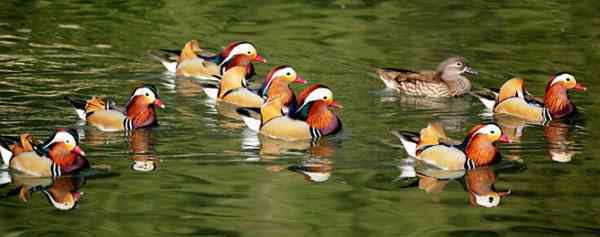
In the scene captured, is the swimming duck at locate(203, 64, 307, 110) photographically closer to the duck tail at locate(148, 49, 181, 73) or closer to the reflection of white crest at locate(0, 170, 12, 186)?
the duck tail at locate(148, 49, 181, 73)

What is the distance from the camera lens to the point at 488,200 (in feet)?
44.1

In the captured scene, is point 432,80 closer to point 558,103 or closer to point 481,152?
point 558,103

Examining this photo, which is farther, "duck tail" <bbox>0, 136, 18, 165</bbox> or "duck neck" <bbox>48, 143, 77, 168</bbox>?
"duck tail" <bbox>0, 136, 18, 165</bbox>

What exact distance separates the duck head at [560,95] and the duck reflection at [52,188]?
5429mm

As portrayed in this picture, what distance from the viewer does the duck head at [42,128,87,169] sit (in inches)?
551

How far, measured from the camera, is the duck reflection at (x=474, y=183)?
44.3 ft

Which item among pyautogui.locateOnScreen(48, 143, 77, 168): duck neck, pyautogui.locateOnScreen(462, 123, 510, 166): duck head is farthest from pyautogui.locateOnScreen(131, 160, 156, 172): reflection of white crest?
pyautogui.locateOnScreen(462, 123, 510, 166): duck head

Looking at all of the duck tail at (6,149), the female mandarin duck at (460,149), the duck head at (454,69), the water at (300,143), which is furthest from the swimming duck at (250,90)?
the duck tail at (6,149)

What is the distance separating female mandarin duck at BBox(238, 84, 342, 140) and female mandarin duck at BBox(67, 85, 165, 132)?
89 cm

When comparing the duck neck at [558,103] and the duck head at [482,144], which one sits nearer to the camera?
the duck head at [482,144]

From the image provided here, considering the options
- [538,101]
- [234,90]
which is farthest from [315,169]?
[538,101]

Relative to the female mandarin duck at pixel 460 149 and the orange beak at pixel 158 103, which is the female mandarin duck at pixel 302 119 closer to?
the orange beak at pixel 158 103

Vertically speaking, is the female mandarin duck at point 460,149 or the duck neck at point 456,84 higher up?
the duck neck at point 456,84

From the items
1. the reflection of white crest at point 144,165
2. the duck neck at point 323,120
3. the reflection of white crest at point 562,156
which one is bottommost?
the reflection of white crest at point 144,165
